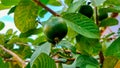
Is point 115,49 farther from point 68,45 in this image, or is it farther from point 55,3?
point 55,3

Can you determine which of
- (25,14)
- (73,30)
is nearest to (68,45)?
(73,30)

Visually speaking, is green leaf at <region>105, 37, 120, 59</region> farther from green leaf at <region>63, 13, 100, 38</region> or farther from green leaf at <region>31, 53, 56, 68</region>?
green leaf at <region>31, 53, 56, 68</region>

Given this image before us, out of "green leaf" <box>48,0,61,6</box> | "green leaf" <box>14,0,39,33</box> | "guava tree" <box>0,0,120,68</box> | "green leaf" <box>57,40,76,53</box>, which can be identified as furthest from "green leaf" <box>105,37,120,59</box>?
"green leaf" <box>48,0,61,6</box>

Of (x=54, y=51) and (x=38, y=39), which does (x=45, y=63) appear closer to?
(x=54, y=51)

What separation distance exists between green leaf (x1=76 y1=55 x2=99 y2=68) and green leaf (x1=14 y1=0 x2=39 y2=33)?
197mm

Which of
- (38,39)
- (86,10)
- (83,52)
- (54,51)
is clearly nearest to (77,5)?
(86,10)

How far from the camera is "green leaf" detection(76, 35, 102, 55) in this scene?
0.80m

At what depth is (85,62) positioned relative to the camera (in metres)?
0.75

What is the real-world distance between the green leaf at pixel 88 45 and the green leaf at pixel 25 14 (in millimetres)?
149

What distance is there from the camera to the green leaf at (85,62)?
2.43ft

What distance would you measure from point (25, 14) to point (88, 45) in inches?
7.9

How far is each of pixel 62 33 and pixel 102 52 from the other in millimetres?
222

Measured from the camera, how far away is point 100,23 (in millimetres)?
859

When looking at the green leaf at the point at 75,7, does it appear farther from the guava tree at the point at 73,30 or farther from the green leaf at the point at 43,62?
the green leaf at the point at 43,62
